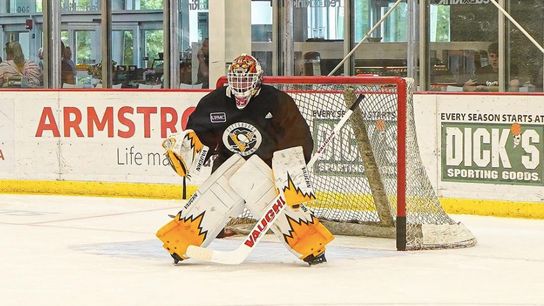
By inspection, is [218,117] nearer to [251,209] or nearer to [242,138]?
[242,138]

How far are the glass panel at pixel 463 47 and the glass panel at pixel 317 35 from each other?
1.24 metres

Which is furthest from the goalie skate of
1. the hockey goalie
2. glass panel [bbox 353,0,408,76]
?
glass panel [bbox 353,0,408,76]

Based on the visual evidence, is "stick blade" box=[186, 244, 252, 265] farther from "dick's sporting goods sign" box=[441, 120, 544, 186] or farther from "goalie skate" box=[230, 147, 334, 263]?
"dick's sporting goods sign" box=[441, 120, 544, 186]

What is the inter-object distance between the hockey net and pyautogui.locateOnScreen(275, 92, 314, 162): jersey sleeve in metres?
1.10

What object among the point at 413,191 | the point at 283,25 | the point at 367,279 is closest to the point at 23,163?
the point at 283,25

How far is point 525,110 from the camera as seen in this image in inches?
409

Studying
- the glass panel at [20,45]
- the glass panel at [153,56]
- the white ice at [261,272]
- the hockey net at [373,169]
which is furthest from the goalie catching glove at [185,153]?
the glass panel at [20,45]

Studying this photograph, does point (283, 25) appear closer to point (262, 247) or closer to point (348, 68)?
point (348, 68)

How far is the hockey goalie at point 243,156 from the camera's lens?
7445 millimetres

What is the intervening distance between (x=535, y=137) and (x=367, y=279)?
366 centimetres

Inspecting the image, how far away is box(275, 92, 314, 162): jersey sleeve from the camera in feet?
24.4

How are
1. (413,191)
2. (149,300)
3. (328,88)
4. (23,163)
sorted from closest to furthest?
(149,300) < (413,191) < (328,88) < (23,163)

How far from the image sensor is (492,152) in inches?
412

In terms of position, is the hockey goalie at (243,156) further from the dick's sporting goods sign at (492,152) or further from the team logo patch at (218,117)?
the dick's sporting goods sign at (492,152)
